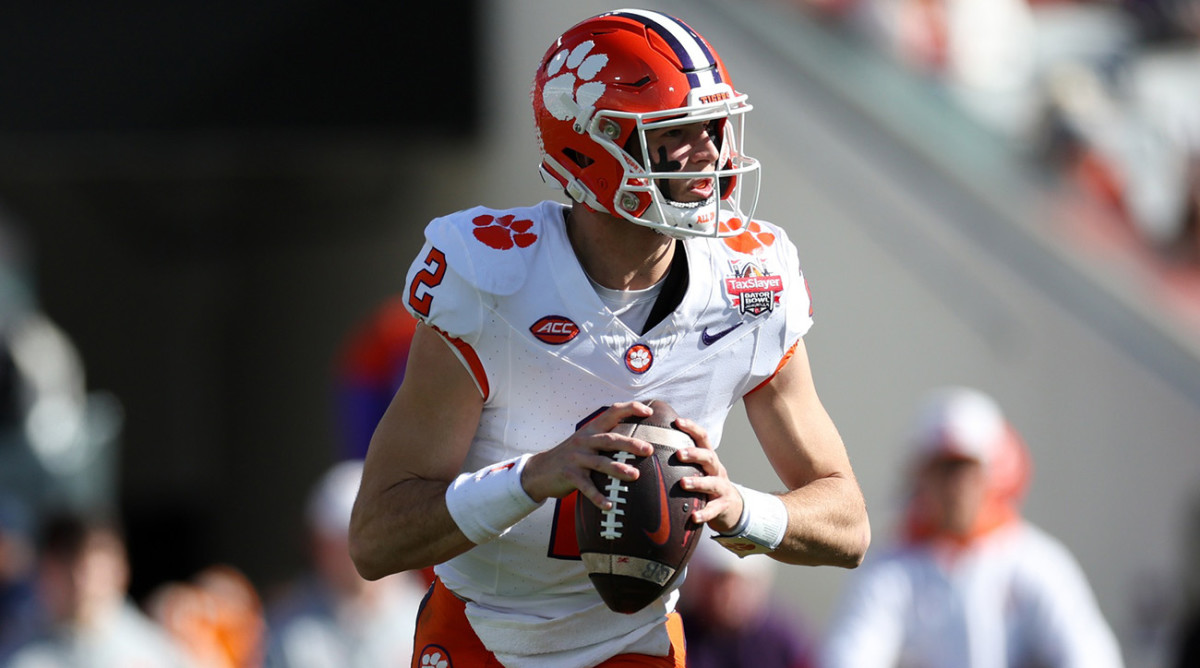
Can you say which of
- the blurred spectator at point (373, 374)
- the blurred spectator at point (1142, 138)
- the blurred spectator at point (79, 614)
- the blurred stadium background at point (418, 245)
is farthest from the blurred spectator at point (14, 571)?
the blurred spectator at point (1142, 138)

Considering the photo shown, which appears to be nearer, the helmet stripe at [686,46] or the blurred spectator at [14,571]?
the helmet stripe at [686,46]

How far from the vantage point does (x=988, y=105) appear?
8.34m

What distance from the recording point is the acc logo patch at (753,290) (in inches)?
112

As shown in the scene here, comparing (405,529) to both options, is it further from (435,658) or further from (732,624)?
(732,624)

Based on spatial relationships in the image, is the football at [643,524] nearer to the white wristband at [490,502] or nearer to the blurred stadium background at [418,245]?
the white wristband at [490,502]

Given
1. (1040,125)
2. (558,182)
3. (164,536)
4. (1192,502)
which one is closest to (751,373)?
(558,182)

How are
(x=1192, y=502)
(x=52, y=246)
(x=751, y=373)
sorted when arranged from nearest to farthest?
(x=751, y=373)
(x=1192, y=502)
(x=52, y=246)

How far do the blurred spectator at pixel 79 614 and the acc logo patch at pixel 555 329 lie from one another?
3.59 metres

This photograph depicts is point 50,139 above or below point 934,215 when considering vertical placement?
below

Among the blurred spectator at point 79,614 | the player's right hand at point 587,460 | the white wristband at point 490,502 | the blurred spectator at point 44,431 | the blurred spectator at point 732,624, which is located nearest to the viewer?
the player's right hand at point 587,460

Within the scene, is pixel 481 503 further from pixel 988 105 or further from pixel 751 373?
pixel 988 105

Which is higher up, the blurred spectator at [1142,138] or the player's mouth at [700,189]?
the player's mouth at [700,189]

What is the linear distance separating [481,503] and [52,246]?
42.9 feet

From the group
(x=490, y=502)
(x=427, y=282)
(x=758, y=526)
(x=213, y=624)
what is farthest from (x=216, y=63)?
(x=758, y=526)
